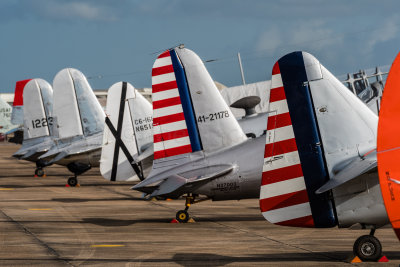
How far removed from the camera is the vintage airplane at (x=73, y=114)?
→ 28.2m

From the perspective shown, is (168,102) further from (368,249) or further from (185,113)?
(368,249)

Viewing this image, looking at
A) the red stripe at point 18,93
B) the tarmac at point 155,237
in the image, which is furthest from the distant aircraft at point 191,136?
the red stripe at point 18,93

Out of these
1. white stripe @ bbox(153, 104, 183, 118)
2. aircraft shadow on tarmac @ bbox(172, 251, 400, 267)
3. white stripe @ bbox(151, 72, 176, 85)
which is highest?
white stripe @ bbox(151, 72, 176, 85)

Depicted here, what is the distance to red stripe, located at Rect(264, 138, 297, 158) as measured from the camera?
1000cm

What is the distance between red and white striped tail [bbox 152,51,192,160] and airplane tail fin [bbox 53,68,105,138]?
1305 centimetres

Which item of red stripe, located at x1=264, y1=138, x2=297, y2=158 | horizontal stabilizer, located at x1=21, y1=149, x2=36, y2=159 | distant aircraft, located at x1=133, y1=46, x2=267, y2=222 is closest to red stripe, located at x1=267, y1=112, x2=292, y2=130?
red stripe, located at x1=264, y1=138, x2=297, y2=158

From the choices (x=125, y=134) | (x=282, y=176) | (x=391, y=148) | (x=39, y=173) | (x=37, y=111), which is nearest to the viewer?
(x=391, y=148)

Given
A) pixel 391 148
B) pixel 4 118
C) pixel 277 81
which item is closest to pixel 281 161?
pixel 277 81

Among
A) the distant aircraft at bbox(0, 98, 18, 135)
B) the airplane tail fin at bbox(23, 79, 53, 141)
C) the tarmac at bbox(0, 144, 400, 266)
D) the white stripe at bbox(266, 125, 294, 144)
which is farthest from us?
the distant aircraft at bbox(0, 98, 18, 135)

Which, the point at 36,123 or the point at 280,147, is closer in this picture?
the point at 280,147

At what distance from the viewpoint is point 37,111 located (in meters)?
31.7

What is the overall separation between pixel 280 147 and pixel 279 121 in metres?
0.39

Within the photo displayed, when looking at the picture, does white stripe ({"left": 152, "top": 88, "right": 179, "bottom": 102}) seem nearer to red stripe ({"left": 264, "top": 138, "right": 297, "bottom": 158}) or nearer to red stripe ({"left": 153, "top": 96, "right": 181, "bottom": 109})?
red stripe ({"left": 153, "top": 96, "right": 181, "bottom": 109})

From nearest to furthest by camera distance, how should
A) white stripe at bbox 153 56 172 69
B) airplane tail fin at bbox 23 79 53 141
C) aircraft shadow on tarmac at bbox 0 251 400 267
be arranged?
aircraft shadow on tarmac at bbox 0 251 400 267 < white stripe at bbox 153 56 172 69 < airplane tail fin at bbox 23 79 53 141
